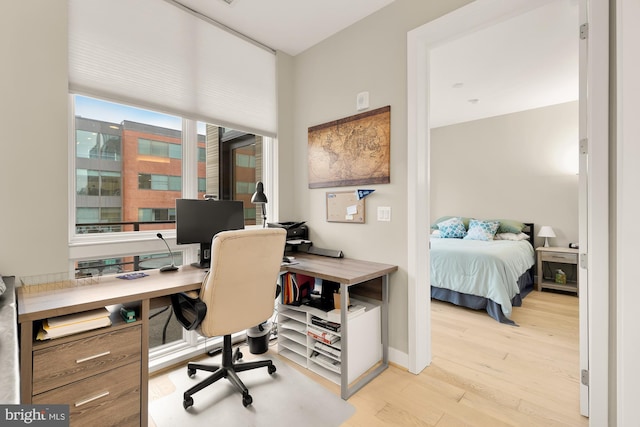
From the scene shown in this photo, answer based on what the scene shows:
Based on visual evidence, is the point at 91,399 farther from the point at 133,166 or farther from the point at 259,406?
the point at 133,166

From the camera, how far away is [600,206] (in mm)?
1418

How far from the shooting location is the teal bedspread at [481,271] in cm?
312

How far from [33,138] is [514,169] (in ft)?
19.1

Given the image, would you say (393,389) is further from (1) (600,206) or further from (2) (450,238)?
(2) (450,238)

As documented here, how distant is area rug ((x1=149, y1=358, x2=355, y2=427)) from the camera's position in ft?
5.43

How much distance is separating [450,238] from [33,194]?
5017 mm

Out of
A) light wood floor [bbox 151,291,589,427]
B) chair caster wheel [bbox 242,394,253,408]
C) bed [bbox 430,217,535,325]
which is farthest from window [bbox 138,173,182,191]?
bed [bbox 430,217,535,325]

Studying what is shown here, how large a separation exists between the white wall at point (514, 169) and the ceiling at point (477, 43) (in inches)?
20.6

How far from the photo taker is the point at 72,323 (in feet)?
4.23

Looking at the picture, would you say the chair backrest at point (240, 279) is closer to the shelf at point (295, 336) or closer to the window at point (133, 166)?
the shelf at point (295, 336)

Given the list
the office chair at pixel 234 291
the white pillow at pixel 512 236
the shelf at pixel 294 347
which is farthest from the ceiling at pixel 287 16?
the white pillow at pixel 512 236

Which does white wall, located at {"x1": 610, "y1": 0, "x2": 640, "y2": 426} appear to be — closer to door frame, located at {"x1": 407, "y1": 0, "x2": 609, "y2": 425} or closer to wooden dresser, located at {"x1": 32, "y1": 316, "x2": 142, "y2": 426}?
door frame, located at {"x1": 407, "y1": 0, "x2": 609, "y2": 425}

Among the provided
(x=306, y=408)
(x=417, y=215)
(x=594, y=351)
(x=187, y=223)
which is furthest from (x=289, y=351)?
(x=594, y=351)

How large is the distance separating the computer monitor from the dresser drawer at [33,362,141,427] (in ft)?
2.69
